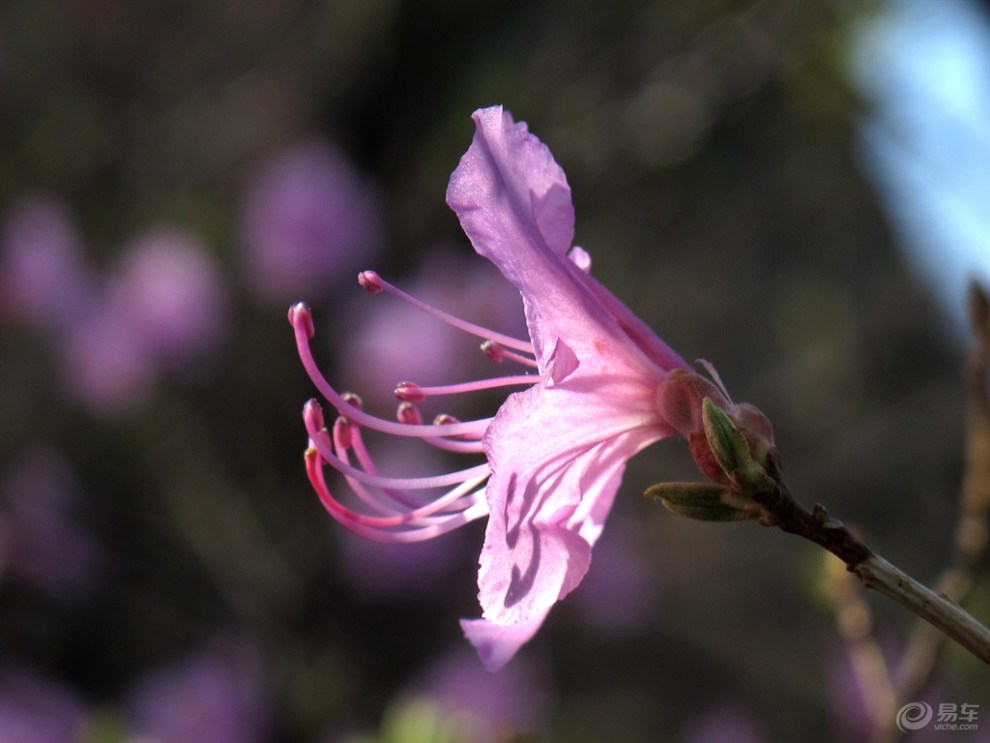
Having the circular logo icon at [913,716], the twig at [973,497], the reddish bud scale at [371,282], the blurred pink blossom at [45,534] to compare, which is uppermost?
the blurred pink blossom at [45,534]

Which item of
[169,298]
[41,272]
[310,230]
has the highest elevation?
[41,272]

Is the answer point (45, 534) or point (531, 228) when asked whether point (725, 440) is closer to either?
point (531, 228)

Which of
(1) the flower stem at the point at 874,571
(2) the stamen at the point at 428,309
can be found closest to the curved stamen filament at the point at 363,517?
(2) the stamen at the point at 428,309

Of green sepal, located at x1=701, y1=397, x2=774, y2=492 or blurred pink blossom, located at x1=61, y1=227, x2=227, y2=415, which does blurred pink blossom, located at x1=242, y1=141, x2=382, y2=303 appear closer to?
blurred pink blossom, located at x1=61, y1=227, x2=227, y2=415

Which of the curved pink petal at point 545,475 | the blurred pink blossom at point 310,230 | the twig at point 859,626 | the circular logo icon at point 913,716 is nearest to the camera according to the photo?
the curved pink petal at point 545,475

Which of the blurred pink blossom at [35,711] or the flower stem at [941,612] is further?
the blurred pink blossom at [35,711]

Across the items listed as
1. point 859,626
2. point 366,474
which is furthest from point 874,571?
point 859,626

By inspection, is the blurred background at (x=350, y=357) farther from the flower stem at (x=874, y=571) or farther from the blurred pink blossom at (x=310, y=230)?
the flower stem at (x=874, y=571)

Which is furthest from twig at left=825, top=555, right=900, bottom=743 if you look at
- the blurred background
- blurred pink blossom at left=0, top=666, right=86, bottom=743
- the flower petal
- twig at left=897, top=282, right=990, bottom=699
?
blurred pink blossom at left=0, top=666, right=86, bottom=743
